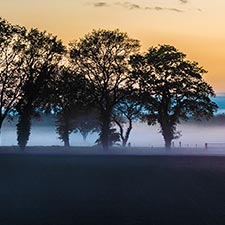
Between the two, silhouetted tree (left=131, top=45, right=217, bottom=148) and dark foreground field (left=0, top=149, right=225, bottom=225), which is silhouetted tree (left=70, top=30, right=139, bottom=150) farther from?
dark foreground field (left=0, top=149, right=225, bottom=225)

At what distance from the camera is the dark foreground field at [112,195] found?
80.7 ft

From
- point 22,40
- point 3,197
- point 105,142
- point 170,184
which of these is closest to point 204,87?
point 105,142

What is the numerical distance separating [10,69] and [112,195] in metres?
50.8

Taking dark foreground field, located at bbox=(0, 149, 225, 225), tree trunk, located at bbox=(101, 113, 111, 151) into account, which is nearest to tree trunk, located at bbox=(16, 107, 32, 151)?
tree trunk, located at bbox=(101, 113, 111, 151)

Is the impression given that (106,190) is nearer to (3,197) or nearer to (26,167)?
(3,197)

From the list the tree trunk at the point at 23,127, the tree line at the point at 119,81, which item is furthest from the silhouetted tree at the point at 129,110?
the tree trunk at the point at 23,127

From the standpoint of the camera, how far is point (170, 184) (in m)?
34.2

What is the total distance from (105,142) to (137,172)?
43408mm

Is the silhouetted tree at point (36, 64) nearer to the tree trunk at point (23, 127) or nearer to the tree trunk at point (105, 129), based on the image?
the tree trunk at point (23, 127)

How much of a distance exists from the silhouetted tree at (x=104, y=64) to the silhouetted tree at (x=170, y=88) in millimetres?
2739

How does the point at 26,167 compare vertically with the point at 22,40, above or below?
below

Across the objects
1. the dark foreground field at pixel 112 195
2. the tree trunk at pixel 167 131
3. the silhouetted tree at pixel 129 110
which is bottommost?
the dark foreground field at pixel 112 195

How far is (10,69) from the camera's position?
255 ft

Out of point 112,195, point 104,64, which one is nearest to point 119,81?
point 104,64
